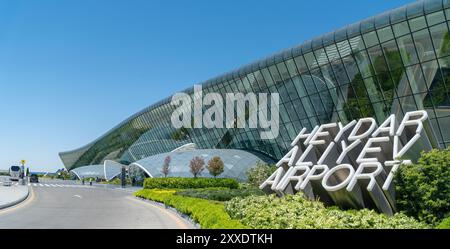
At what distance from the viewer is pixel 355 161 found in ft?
61.4

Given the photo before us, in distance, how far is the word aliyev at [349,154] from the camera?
643 inches

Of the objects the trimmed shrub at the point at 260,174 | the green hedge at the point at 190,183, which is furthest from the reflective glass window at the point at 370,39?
the green hedge at the point at 190,183

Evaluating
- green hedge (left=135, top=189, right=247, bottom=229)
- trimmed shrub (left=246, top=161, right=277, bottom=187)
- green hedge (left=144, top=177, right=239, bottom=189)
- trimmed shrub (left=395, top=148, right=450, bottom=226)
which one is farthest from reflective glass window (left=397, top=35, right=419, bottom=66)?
green hedge (left=144, top=177, right=239, bottom=189)

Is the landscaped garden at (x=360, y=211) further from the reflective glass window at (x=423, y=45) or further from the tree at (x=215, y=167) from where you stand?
the tree at (x=215, y=167)

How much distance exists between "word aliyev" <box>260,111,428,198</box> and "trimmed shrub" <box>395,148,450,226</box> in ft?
1.81

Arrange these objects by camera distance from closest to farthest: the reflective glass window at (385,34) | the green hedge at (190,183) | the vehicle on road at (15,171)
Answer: the reflective glass window at (385,34) < the green hedge at (190,183) < the vehicle on road at (15,171)

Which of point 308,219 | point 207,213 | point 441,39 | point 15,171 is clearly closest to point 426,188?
point 308,219

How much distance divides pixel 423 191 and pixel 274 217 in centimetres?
604

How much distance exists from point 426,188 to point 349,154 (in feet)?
13.3

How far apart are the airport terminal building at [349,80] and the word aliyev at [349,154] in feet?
39.5

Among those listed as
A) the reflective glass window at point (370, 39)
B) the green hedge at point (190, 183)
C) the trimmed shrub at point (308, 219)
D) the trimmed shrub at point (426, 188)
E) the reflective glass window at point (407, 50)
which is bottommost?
the green hedge at point (190, 183)

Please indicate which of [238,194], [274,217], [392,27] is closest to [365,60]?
[392,27]

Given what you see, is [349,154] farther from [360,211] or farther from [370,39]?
[370,39]
